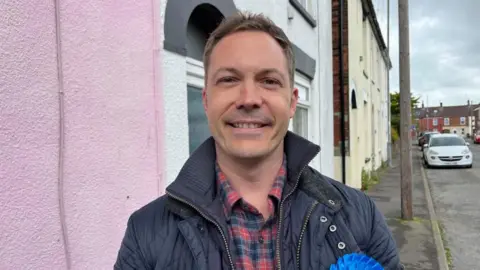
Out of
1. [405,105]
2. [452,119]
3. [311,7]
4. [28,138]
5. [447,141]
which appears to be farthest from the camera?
[452,119]

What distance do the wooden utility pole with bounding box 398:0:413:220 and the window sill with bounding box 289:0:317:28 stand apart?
6.31 ft

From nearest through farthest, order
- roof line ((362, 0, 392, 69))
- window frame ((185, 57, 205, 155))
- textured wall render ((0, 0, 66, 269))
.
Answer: textured wall render ((0, 0, 66, 269)) → window frame ((185, 57, 205, 155)) → roof line ((362, 0, 392, 69))

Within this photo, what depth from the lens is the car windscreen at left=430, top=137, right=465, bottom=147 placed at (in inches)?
751

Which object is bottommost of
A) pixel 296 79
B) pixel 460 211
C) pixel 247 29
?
pixel 460 211

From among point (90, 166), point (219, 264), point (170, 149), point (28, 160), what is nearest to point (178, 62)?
point (170, 149)

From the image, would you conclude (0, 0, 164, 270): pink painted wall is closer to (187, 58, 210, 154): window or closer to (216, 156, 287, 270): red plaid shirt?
(187, 58, 210, 154): window

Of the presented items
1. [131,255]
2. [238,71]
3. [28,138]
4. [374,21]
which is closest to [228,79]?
[238,71]

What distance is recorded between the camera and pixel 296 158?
5.57ft

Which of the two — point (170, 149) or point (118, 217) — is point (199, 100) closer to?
point (170, 149)

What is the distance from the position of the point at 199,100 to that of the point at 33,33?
1.94m

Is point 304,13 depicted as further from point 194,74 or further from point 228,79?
point 228,79

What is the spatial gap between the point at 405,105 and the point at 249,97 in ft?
24.0

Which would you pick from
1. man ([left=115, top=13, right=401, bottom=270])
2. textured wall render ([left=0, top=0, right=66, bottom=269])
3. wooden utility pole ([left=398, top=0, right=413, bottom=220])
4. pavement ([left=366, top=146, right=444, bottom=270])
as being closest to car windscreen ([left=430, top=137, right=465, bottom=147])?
pavement ([left=366, top=146, right=444, bottom=270])

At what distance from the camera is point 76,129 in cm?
217
